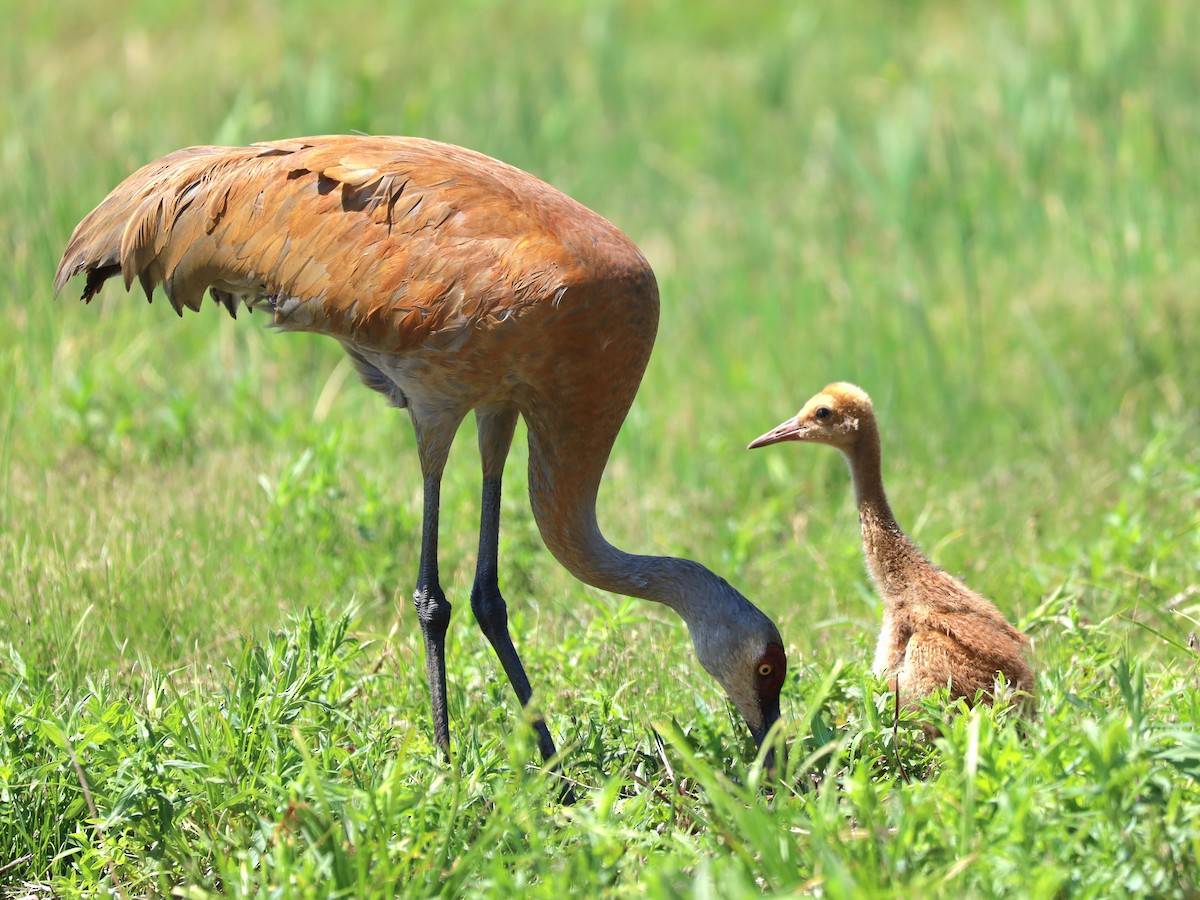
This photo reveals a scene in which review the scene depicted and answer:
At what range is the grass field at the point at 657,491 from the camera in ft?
10.2

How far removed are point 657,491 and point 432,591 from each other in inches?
81.8

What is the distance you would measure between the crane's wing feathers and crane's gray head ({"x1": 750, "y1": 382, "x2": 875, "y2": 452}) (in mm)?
947

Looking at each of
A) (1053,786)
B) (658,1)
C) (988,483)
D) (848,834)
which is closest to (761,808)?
(848,834)

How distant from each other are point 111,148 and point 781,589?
17.1ft

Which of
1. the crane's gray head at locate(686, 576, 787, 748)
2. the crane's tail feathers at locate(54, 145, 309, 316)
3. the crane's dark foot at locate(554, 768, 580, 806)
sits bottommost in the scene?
the crane's dark foot at locate(554, 768, 580, 806)

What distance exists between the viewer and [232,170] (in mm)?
4477

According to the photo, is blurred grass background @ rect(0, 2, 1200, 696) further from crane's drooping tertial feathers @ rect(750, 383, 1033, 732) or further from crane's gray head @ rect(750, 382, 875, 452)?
crane's gray head @ rect(750, 382, 875, 452)

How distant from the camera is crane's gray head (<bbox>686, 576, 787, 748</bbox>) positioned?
12.9 ft

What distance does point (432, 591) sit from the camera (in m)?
4.49

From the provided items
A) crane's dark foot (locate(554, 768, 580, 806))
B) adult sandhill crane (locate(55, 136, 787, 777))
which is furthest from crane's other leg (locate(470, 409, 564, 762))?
crane's dark foot (locate(554, 768, 580, 806))

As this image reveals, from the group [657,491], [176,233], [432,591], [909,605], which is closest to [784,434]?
[909,605]

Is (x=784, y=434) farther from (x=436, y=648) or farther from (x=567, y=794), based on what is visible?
(x=567, y=794)

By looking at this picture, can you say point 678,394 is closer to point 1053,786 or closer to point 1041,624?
point 1041,624

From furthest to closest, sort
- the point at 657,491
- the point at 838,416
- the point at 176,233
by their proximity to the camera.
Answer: the point at 657,491 < the point at 838,416 < the point at 176,233
